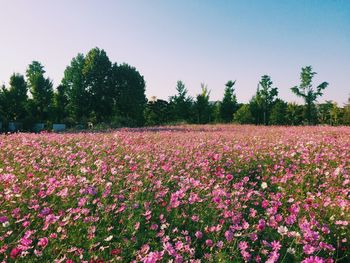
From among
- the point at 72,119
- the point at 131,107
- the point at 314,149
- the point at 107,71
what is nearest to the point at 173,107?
the point at 131,107

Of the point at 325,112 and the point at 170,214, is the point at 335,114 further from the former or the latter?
the point at 170,214

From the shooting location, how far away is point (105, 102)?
1453 inches

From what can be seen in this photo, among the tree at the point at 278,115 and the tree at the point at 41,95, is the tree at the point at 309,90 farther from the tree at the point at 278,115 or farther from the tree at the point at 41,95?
the tree at the point at 41,95

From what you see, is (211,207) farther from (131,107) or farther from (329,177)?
(131,107)

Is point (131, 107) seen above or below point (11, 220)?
above

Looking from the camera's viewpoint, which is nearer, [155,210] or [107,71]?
[155,210]

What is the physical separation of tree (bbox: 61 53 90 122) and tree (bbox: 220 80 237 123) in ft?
57.3

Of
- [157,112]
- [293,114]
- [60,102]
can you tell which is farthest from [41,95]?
[293,114]

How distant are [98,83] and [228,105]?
17.2 meters

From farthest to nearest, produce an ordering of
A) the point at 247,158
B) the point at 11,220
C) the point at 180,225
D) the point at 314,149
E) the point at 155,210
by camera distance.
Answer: the point at 314,149, the point at 247,158, the point at 155,210, the point at 180,225, the point at 11,220

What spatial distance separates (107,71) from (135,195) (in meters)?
35.2

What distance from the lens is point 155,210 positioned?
4.02 meters

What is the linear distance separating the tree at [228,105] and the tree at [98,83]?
14810mm

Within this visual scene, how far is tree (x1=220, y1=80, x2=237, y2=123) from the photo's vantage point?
41656 millimetres
